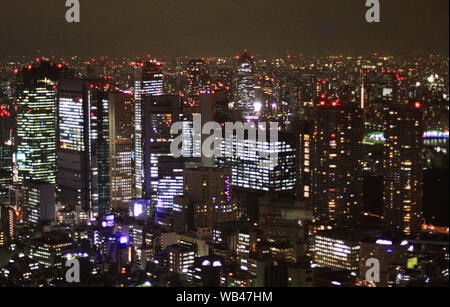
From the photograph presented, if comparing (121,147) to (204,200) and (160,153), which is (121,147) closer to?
(160,153)

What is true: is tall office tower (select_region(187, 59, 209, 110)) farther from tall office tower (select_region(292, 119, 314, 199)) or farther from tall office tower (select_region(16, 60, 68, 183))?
tall office tower (select_region(16, 60, 68, 183))

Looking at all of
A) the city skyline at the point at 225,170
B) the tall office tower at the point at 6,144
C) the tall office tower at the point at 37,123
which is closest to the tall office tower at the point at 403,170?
the city skyline at the point at 225,170

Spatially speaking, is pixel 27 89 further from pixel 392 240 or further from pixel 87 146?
pixel 392 240

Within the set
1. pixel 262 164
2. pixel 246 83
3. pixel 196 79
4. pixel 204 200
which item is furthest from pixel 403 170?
pixel 196 79

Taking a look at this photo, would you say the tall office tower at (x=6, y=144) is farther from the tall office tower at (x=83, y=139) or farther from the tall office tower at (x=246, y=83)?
the tall office tower at (x=246, y=83)

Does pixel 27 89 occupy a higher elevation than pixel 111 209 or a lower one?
higher
